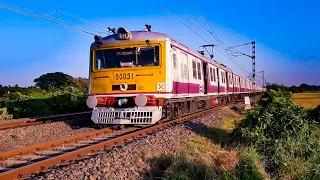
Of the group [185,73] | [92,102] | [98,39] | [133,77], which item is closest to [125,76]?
[133,77]

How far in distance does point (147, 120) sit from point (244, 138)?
10.6 ft

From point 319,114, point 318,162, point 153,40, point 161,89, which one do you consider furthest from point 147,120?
point 319,114

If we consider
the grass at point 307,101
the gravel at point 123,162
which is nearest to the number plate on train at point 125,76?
the gravel at point 123,162

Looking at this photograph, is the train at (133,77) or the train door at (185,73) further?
the train door at (185,73)

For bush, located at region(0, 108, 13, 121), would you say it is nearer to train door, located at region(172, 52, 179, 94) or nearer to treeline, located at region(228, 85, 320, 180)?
train door, located at region(172, 52, 179, 94)

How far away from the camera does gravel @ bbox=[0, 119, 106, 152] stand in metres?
8.70

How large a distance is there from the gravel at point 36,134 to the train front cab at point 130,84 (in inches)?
38.3

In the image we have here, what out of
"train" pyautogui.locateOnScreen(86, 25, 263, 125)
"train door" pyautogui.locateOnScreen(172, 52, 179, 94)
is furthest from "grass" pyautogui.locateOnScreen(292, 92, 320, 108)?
"train" pyautogui.locateOnScreen(86, 25, 263, 125)

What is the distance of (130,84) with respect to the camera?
408 inches

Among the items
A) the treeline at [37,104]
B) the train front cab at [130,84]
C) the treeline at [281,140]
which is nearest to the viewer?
the treeline at [281,140]

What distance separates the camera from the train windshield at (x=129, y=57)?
411 inches

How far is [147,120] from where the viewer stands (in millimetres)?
9922

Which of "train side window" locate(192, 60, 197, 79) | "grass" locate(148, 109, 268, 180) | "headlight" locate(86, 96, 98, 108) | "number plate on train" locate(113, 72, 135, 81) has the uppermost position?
"train side window" locate(192, 60, 197, 79)

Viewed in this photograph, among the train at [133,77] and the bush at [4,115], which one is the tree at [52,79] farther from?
the train at [133,77]
